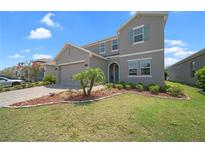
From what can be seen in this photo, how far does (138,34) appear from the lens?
1548 centimetres

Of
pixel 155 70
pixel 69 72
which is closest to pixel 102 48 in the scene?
pixel 69 72

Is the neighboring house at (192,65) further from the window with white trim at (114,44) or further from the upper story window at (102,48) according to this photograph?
the upper story window at (102,48)

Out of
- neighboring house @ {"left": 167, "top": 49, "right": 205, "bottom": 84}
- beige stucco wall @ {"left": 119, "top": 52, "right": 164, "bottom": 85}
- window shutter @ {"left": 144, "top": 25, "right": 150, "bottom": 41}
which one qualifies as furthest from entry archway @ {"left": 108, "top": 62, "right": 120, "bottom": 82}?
neighboring house @ {"left": 167, "top": 49, "right": 205, "bottom": 84}

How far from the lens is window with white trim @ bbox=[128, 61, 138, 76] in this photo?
51.0ft

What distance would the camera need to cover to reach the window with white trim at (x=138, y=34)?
49.5ft

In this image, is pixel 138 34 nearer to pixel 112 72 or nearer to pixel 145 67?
pixel 145 67

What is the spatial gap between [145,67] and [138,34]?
340 centimetres

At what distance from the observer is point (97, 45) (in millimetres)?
21969

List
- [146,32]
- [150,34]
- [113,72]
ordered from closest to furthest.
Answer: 1. [150,34]
2. [146,32]
3. [113,72]

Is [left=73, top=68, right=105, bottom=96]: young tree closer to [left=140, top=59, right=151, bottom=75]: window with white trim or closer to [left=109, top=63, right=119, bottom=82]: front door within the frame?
[left=140, top=59, right=151, bottom=75]: window with white trim

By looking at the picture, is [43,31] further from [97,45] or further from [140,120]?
[140,120]

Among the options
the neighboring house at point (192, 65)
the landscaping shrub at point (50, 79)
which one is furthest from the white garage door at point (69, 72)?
the neighboring house at point (192, 65)
